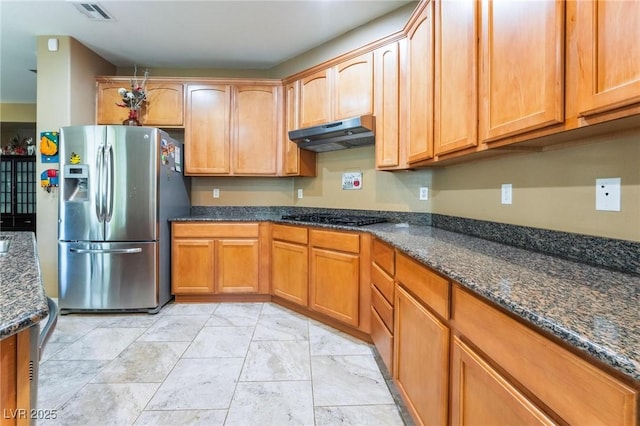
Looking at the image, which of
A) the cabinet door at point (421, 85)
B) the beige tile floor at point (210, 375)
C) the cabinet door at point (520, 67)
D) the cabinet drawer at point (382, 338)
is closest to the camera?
the cabinet door at point (520, 67)

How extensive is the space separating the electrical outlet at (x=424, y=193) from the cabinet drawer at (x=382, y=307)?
0.89m

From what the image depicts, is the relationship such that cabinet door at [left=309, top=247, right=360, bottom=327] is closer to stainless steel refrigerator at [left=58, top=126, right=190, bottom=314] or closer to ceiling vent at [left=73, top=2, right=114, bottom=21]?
stainless steel refrigerator at [left=58, top=126, right=190, bottom=314]

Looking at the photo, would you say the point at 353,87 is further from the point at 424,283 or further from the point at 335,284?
the point at 424,283

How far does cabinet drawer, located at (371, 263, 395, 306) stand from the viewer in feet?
5.90

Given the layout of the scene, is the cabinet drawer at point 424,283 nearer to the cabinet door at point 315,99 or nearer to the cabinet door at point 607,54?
the cabinet door at point 607,54

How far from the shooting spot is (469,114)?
59.1 inches

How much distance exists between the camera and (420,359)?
135 cm

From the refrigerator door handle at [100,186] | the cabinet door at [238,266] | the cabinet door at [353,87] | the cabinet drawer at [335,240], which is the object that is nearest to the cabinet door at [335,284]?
the cabinet drawer at [335,240]

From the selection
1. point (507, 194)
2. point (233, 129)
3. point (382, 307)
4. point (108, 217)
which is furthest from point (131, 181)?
point (507, 194)

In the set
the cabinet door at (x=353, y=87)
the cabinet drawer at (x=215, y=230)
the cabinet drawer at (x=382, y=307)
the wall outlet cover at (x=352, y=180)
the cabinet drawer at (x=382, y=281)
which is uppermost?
the cabinet door at (x=353, y=87)

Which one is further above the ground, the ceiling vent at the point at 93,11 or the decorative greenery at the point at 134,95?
the ceiling vent at the point at 93,11

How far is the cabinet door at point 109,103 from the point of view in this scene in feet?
10.9

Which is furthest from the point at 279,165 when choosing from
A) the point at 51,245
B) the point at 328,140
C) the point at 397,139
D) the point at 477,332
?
the point at 477,332

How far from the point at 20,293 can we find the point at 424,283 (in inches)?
51.3
